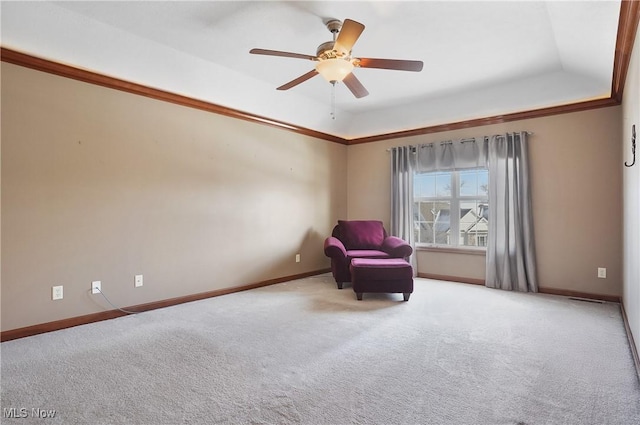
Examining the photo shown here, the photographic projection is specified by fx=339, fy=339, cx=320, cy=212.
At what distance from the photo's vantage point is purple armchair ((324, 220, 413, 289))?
459cm

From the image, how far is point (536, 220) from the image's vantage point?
4418 mm

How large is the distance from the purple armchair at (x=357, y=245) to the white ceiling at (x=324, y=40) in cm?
201

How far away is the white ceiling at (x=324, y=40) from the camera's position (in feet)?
8.89

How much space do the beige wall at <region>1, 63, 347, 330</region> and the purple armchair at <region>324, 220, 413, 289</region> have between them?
79 centimetres

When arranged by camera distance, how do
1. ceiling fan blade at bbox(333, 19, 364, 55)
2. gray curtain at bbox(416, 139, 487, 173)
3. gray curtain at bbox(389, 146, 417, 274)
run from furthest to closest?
gray curtain at bbox(389, 146, 417, 274) < gray curtain at bbox(416, 139, 487, 173) < ceiling fan blade at bbox(333, 19, 364, 55)

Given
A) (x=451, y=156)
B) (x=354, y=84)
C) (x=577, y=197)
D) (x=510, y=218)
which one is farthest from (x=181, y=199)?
(x=577, y=197)

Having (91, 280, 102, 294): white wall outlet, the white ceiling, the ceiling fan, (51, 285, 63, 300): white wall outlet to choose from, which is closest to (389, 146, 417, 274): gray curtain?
the white ceiling

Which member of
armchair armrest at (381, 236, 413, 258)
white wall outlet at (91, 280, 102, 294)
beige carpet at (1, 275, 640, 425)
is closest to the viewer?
beige carpet at (1, 275, 640, 425)

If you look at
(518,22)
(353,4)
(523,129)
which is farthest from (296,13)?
(523,129)

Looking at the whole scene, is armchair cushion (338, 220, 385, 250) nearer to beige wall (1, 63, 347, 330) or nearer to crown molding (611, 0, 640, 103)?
beige wall (1, 63, 347, 330)

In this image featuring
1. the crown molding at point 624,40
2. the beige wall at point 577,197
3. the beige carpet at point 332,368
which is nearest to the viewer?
the beige carpet at point 332,368

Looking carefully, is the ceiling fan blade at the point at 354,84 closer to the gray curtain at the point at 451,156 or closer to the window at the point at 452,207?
the gray curtain at the point at 451,156

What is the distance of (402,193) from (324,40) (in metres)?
2.95

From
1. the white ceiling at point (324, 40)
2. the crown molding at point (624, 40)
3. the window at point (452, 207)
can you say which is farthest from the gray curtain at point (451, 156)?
the crown molding at point (624, 40)
